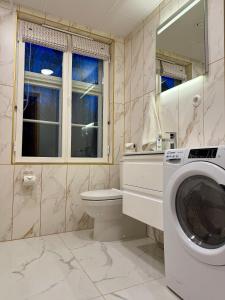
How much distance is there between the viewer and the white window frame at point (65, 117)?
2.12 m

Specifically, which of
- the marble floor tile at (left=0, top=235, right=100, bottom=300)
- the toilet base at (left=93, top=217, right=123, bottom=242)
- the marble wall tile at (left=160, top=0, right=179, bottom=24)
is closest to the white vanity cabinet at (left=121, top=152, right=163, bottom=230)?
the toilet base at (left=93, top=217, right=123, bottom=242)

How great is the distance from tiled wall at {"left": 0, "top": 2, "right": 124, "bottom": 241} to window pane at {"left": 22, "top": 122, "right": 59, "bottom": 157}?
163mm

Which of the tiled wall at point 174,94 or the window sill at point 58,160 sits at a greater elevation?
the tiled wall at point 174,94

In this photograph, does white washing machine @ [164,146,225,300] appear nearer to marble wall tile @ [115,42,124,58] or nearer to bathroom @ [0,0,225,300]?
bathroom @ [0,0,225,300]

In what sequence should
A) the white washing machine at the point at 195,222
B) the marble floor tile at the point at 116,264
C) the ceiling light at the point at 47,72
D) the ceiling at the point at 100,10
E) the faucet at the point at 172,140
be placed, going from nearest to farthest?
the white washing machine at the point at 195,222 < the marble floor tile at the point at 116,264 < the faucet at the point at 172,140 < the ceiling at the point at 100,10 < the ceiling light at the point at 47,72

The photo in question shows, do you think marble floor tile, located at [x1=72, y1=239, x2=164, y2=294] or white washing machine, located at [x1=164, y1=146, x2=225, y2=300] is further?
marble floor tile, located at [x1=72, y1=239, x2=164, y2=294]

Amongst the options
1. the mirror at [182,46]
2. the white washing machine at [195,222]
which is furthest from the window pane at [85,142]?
the white washing machine at [195,222]

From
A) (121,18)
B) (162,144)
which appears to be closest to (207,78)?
(162,144)

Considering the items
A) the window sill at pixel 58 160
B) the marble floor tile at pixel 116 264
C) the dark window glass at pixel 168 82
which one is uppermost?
the dark window glass at pixel 168 82

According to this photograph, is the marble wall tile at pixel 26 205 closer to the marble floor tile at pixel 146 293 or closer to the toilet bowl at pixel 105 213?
the toilet bowl at pixel 105 213

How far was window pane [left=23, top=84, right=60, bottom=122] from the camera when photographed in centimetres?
223

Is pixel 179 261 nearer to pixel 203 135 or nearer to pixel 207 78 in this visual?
pixel 203 135

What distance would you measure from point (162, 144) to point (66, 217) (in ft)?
4.06

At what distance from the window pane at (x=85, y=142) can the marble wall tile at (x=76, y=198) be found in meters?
0.19
